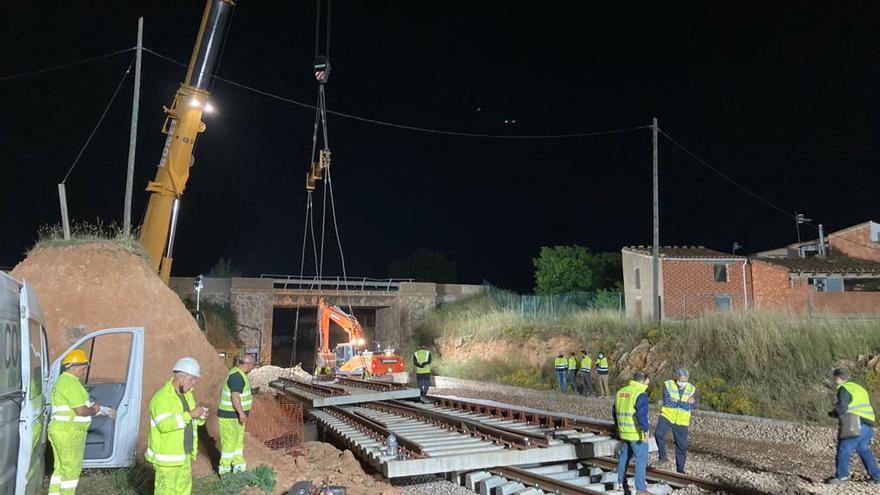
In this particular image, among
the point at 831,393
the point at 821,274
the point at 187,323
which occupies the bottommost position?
the point at 831,393

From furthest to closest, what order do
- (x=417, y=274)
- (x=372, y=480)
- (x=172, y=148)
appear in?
(x=417, y=274)
(x=172, y=148)
(x=372, y=480)

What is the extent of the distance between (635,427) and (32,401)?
280 inches

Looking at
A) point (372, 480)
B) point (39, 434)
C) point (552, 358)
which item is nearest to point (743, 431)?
point (372, 480)

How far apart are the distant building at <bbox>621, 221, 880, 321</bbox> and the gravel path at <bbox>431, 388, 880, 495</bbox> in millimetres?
15508

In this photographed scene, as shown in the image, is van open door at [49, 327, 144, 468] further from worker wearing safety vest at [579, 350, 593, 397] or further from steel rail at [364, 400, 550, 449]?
worker wearing safety vest at [579, 350, 593, 397]

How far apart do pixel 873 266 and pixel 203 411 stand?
36047 millimetres

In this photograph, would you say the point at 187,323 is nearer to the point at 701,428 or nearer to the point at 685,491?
the point at 685,491

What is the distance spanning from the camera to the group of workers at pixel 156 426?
551cm

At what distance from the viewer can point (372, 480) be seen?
9.61 m

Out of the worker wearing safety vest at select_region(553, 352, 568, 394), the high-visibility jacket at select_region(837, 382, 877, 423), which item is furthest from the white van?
the worker wearing safety vest at select_region(553, 352, 568, 394)

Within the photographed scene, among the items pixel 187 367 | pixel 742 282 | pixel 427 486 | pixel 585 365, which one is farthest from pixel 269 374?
pixel 742 282

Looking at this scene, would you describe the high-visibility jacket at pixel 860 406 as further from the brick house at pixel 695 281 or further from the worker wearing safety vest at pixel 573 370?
the brick house at pixel 695 281

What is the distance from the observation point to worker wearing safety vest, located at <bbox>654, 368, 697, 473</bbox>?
31.1ft

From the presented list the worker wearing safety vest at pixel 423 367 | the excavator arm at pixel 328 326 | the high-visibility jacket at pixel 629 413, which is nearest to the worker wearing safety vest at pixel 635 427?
the high-visibility jacket at pixel 629 413
